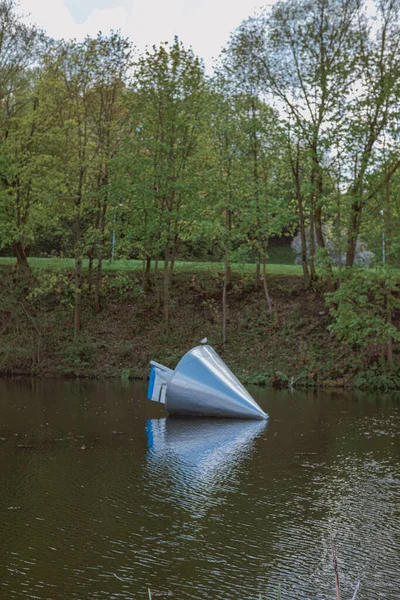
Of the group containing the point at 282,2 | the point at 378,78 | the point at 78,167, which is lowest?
the point at 78,167

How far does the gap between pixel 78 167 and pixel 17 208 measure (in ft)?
12.4

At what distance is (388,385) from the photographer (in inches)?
822

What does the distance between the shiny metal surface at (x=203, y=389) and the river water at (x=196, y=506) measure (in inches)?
19.1

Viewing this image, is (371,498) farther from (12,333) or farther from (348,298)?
(12,333)

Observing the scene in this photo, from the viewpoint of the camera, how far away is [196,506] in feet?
27.0

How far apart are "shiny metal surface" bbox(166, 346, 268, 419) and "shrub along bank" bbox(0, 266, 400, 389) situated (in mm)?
6916

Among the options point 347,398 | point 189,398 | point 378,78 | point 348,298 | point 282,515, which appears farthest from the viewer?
point 378,78

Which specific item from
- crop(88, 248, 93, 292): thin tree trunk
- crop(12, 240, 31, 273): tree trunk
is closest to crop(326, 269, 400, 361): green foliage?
crop(88, 248, 93, 292): thin tree trunk

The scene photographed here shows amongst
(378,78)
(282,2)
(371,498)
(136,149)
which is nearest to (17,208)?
(136,149)

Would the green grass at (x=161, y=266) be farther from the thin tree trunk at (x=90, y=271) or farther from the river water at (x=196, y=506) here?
the river water at (x=196, y=506)

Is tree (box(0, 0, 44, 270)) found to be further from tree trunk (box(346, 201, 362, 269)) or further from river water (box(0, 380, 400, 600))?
river water (box(0, 380, 400, 600))

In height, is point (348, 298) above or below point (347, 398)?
above

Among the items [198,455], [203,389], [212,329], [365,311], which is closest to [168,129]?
[212,329]

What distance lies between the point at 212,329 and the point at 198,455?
1524cm
